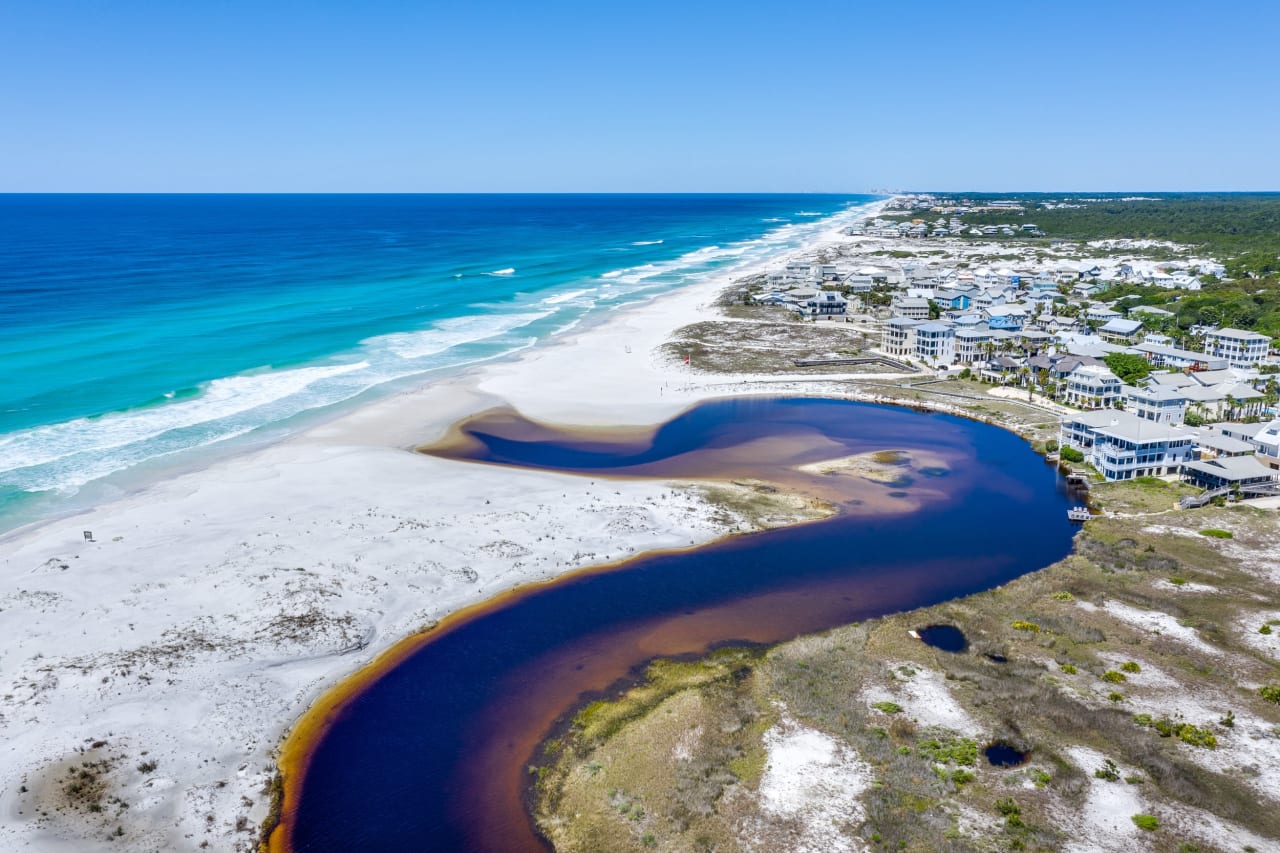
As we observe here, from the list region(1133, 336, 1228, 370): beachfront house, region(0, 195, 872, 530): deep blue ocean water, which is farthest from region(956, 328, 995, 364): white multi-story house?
region(0, 195, 872, 530): deep blue ocean water

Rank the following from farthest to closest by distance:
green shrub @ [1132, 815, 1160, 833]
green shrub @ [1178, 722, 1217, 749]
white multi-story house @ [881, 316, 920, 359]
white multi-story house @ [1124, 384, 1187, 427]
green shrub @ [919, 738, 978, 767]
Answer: white multi-story house @ [881, 316, 920, 359]
white multi-story house @ [1124, 384, 1187, 427]
green shrub @ [1178, 722, 1217, 749]
green shrub @ [919, 738, 978, 767]
green shrub @ [1132, 815, 1160, 833]

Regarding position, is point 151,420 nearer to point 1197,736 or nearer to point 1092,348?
point 1197,736

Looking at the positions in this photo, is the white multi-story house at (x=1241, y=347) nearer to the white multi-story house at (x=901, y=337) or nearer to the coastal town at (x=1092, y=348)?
the coastal town at (x=1092, y=348)

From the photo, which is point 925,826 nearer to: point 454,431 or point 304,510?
point 304,510

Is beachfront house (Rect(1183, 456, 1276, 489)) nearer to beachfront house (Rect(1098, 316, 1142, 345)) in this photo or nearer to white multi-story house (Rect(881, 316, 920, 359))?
white multi-story house (Rect(881, 316, 920, 359))

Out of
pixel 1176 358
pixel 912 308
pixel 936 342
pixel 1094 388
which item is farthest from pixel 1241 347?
pixel 912 308

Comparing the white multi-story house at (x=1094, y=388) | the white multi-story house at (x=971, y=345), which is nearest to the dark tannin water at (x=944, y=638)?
the white multi-story house at (x=1094, y=388)
